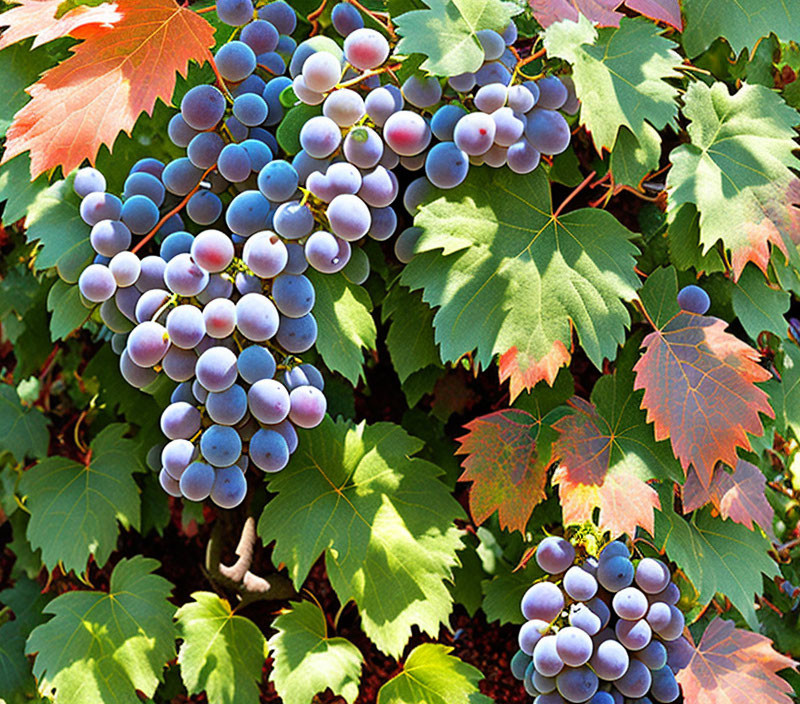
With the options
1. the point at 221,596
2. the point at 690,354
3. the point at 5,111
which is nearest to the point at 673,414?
the point at 690,354

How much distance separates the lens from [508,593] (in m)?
1.04

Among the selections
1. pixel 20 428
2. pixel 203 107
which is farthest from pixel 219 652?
pixel 203 107

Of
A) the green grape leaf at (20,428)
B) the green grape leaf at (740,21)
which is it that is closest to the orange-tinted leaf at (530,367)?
the green grape leaf at (740,21)

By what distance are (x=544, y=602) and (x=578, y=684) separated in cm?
9

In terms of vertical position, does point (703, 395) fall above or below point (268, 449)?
below

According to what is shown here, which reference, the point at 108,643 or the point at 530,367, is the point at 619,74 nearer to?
the point at 530,367

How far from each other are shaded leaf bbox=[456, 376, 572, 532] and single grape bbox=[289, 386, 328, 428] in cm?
17

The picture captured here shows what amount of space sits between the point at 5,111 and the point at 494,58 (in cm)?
66

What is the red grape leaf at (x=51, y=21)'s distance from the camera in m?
0.79

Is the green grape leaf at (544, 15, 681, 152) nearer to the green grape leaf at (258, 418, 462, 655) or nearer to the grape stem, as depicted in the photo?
the green grape leaf at (258, 418, 462, 655)

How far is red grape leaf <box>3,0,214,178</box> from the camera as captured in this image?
30.7 inches

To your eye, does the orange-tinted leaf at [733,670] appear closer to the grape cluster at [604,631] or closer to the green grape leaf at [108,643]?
the grape cluster at [604,631]

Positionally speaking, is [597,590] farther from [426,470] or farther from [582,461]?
[426,470]

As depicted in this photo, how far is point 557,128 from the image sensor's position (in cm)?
81
